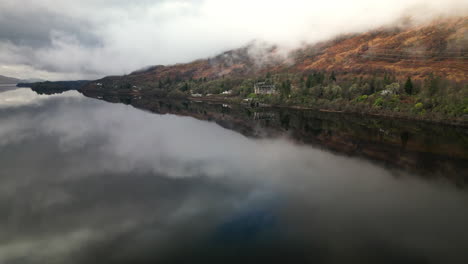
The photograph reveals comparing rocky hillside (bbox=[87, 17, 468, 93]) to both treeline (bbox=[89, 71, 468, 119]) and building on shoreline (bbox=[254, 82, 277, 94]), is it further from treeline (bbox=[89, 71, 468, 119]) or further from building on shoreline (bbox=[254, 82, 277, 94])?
building on shoreline (bbox=[254, 82, 277, 94])

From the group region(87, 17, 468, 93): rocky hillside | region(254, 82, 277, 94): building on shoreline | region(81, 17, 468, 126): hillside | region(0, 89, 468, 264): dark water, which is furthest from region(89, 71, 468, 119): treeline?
region(0, 89, 468, 264): dark water

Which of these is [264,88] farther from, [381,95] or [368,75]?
[381,95]

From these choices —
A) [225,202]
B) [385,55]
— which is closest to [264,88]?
[385,55]

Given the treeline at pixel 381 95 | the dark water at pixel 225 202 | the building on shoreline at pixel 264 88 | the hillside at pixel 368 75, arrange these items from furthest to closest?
the building on shoreline at pixel 264 88 < the hillside at pixel 368 75 < the treeline at pixel 381 95 < the dark water at pixel 225 202

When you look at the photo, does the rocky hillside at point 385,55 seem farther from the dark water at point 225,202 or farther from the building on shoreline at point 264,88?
the dark water at point 225,202

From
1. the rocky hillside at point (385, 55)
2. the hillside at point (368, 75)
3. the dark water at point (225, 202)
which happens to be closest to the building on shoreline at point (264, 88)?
the hillside at point (368, 75)

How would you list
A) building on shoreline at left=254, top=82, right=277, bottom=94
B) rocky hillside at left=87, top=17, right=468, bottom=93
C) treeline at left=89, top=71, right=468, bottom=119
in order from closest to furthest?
A: treeline at left=89, top=71, right=468, bottom=119, rocky hillside at left=87, top=17, right=468, bottom=93, building on shoreline at left=254, top=82, right=277, bottom=94

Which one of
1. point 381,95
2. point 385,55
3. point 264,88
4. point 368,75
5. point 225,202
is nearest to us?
point 225,202

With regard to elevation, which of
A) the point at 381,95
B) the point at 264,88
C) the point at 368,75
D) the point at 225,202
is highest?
the point at 368,75
